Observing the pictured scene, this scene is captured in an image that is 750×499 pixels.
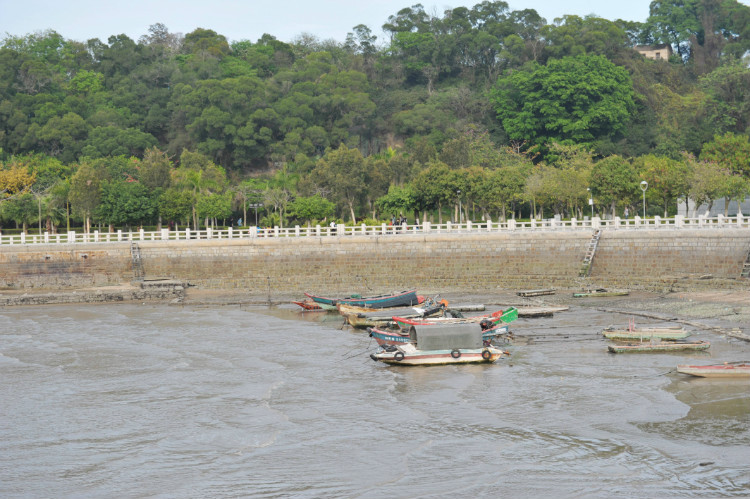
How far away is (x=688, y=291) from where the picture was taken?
43.8 m

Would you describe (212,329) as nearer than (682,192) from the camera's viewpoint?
Yes

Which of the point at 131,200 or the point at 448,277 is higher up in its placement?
the point at 131,200

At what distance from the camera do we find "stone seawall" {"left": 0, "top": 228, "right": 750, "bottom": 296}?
155ft

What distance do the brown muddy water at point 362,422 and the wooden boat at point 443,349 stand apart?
37 cm

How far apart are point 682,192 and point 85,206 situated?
44.3 metres

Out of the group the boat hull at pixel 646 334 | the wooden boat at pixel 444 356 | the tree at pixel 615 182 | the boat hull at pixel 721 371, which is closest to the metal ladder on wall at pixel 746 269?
the boat hull at pixel 646 334

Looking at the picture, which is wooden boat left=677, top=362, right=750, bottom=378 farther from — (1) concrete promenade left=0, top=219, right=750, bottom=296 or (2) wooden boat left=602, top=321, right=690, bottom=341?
(1) concrete promenade left=0, top=219, right=750, bottom=296

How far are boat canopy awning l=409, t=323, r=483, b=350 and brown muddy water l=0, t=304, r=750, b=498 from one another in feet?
2.70

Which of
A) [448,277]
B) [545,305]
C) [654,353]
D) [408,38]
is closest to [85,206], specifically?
[448,277]

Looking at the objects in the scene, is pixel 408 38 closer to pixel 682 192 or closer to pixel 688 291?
pixel 682 192

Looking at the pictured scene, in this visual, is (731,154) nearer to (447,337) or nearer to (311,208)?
(311,208)

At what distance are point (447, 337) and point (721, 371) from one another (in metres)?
8.87

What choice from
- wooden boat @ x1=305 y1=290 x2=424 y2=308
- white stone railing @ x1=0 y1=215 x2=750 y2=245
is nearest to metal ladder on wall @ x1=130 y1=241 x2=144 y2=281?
white stone railing @ x1=0 y1=215 x2=750 y2=245

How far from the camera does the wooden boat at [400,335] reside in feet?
102
